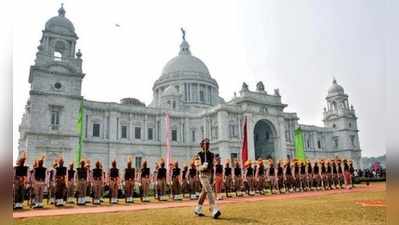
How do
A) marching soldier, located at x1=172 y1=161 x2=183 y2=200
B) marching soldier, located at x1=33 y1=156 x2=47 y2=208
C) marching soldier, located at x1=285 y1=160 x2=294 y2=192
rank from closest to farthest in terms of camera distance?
marching soldier, located at x1=33 y1=156 x2=47 y2=208, marching soldier, located at x1=172 y1=161 x2=183 y2=200, marching soldier, located at x1=285 y1=160 x2=294 y2=192

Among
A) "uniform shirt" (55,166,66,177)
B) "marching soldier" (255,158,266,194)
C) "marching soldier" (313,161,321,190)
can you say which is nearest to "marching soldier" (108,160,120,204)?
"uniform shirt" (55,166,66,177)

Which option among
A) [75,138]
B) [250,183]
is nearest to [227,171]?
[250,183]

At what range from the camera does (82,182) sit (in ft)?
49.1

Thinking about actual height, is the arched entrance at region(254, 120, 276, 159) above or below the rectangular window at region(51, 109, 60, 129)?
below

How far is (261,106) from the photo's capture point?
149ft

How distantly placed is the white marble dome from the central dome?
82.7 feet

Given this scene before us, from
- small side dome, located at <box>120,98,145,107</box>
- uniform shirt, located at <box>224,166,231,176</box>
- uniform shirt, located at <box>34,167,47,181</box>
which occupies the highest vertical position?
small side dome, located at <box>120,98,145,107</box>

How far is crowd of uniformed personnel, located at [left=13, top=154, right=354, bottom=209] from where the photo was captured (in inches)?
550

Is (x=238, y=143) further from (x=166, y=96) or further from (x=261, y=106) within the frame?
(x=166, y=96)

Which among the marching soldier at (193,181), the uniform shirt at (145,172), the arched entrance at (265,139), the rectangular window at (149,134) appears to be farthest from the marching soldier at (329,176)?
the rectangular window at (149,134)

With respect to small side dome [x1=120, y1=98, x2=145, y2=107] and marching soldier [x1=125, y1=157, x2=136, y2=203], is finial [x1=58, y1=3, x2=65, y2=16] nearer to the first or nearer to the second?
small side dome [x1=120, y1=98, x2=145, y2=107]

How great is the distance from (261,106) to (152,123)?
52.0 feet

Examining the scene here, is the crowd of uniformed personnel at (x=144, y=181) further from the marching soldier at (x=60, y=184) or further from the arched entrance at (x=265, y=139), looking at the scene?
the arched entrance at (x=265, y=139)

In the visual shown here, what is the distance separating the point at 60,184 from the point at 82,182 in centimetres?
103
